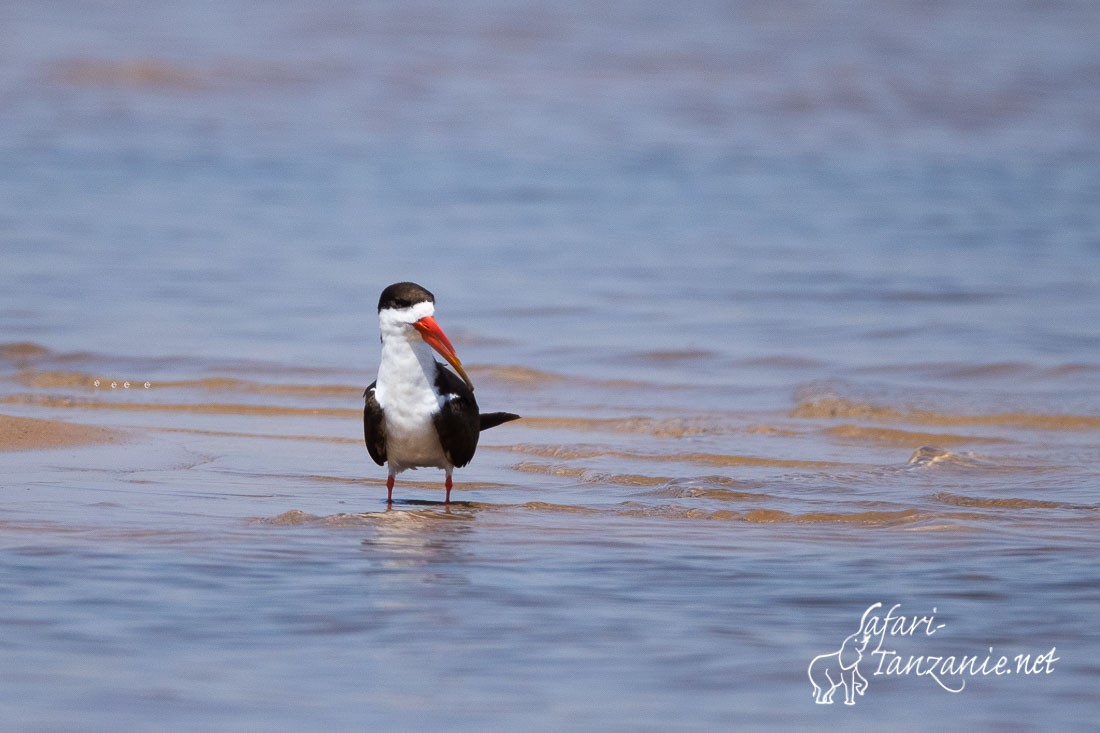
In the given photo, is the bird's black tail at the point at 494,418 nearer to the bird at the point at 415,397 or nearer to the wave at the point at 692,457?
the bird at the point at 415,397

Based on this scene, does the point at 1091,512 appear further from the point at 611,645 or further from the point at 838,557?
the point at 611,645

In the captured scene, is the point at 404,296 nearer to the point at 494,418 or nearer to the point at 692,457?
the point at 494,418

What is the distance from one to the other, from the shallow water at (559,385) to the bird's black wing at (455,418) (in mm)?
264

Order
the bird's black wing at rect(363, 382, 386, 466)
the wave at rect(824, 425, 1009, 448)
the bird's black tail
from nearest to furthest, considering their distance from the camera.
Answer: the bird's black wing at rect(363, 382, 386, 466)
the bird's black tail
the wave at rect(824, 425, 1009, 448)

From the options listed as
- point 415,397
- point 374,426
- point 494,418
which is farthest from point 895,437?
point 374,426

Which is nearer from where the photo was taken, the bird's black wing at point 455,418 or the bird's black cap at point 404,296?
the bird's black cap at point 404,296

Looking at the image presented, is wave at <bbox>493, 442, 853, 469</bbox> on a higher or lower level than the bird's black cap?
lower

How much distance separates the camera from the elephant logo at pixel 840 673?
161 inches

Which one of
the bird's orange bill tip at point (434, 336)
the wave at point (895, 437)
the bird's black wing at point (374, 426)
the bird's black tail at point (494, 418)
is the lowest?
the wave at point (895, 437)

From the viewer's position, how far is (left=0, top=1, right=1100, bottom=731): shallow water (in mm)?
4297

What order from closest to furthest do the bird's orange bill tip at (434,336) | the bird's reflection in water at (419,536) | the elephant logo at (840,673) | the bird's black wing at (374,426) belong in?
the elephant logo at (840,673) → the bird's reflection in water at (419,536) → the bird's orange bill tip at (434,336) → the bird's black wing at (374,426)

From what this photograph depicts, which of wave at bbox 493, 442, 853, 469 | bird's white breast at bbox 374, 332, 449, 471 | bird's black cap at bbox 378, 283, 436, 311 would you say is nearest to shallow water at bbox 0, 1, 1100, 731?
wave at bbox 493, 442, 853, 469

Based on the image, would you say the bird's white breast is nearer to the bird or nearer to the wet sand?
the bird

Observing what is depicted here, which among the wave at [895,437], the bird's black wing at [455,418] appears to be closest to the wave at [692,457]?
the wave at [895,437]
